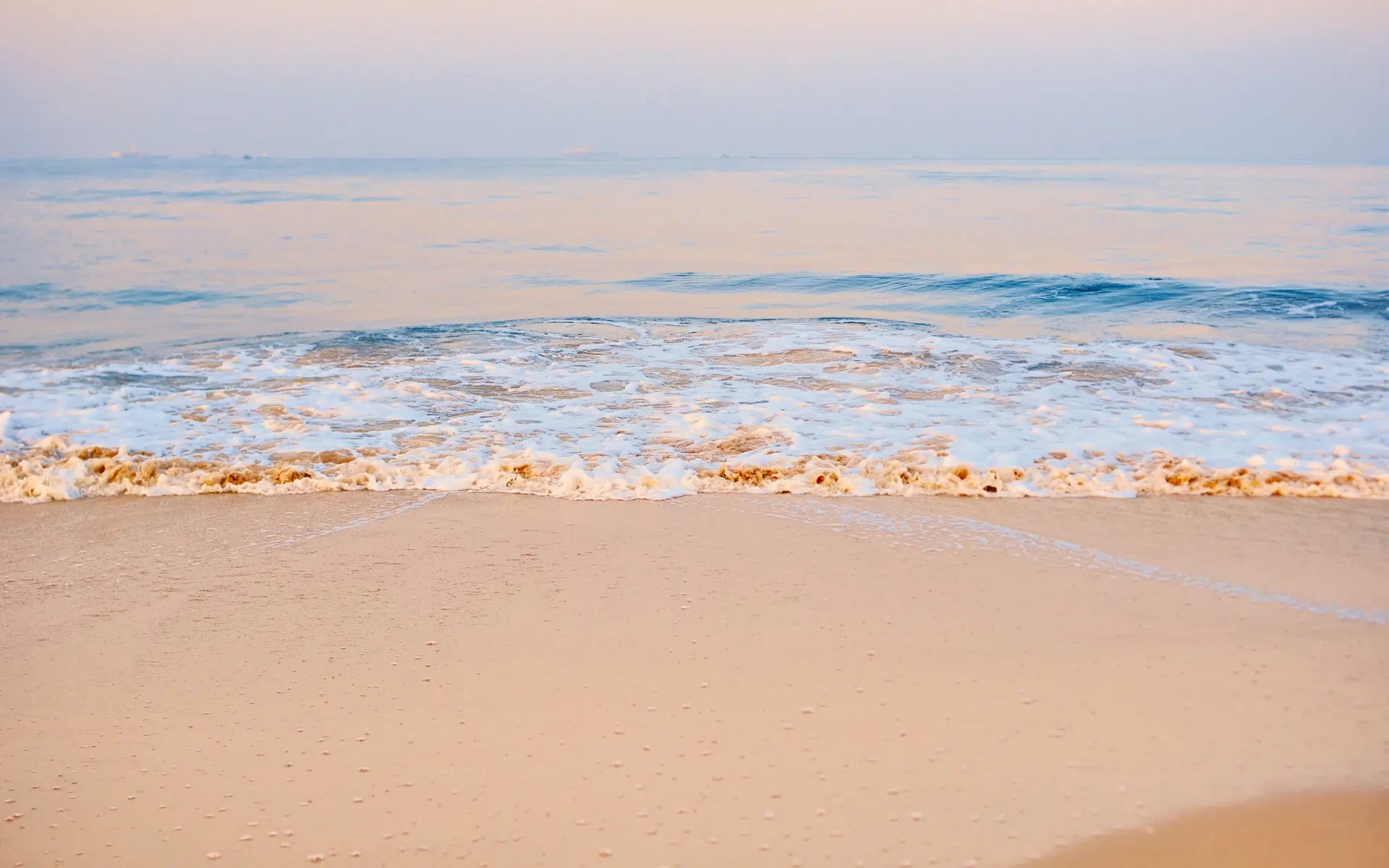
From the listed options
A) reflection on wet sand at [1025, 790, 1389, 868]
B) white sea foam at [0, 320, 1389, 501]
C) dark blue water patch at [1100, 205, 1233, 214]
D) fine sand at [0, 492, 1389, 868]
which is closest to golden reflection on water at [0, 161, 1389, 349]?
dark blue water patch at [1100, 205, 1233, 214]

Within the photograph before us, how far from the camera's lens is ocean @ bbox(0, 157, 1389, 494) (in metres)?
5.42

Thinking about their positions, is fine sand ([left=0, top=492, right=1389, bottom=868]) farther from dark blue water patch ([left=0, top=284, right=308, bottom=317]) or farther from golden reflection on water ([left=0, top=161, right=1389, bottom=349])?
dark blue water patch ([left=0, top=284, right=308, bottom=317])

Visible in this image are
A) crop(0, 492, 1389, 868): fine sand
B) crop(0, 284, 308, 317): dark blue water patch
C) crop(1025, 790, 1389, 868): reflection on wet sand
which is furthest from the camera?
crop(0, 284, 308, 317): dark blue water patch

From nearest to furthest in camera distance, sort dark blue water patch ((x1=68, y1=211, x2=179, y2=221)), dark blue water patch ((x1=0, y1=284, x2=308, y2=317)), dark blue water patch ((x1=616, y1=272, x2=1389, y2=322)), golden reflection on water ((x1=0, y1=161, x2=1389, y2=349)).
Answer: dark blue water patch ((x1=616, y1=272, x2=1389, y2=322))
golden reflection on water ((x1=0, y1=161, x2=1389, y2=349))
dark blue water patch ((x1=0, y1=284, x2=308, y2=317))
dark blue water patch ((x1=68, y1=211, x2=179, y2=221))

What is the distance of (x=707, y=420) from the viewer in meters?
6.45

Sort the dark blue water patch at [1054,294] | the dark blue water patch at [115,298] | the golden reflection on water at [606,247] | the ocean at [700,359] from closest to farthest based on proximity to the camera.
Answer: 1. the ocean at [700,359]
2. the dark blue water patch at [1054,294]
3. the golden reflection on water at [606,247]
4. the dark blue water patch at [115,298]

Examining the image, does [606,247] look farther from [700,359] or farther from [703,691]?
[703,691]

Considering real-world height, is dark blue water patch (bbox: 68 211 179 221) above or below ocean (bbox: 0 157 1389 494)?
above

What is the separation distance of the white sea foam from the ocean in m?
0.03

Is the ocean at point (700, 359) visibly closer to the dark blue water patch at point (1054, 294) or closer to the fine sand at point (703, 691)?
the dark blue water patch at point (1054, 294)

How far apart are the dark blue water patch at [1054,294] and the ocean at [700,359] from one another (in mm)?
74

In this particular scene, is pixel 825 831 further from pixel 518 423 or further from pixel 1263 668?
pixel 518 423

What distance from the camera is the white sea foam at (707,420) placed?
5.25 metres

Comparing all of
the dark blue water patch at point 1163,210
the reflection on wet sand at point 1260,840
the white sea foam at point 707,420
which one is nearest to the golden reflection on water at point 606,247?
the dark blue water patch at point 1163,210
